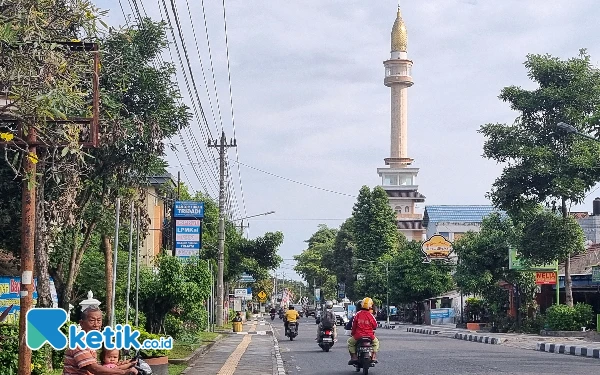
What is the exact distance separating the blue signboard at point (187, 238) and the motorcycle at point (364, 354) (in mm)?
10700

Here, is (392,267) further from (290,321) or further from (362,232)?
(290,321)

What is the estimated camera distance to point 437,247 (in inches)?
2660

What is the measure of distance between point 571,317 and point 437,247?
92.1ft

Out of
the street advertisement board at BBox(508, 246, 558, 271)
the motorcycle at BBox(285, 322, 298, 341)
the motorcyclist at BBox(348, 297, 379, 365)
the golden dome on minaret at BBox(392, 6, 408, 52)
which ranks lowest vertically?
the motorcycle at BBox(285, 322, 298, 341)

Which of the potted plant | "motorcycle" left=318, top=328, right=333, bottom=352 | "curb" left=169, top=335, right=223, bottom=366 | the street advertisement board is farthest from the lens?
the street advertisement board

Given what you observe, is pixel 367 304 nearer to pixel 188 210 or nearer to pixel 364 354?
pixel 364 354

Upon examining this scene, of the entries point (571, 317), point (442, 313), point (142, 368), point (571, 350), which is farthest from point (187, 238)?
point (442, 313)

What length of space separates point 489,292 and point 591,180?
42.3 ft

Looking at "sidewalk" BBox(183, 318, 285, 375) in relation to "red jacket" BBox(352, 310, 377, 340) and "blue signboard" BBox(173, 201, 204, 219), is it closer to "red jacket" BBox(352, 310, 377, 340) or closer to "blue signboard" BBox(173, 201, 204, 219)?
"red jacket" BBox(352, 310, 377, 340)

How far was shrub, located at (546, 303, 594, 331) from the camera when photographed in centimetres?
3953

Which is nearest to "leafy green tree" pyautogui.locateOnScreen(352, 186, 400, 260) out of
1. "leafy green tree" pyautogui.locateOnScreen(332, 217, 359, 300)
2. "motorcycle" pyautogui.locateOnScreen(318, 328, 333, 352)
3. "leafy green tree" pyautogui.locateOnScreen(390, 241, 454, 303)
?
"leafy green tree" pyautogui.locateOnScreen(332, 217, 359, 300)

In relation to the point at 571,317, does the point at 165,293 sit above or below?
above

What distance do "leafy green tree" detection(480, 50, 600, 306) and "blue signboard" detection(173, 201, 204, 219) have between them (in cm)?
1662

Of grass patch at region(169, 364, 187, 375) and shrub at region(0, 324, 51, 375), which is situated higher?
shrub at region(0, 324, 51, 375)
